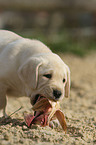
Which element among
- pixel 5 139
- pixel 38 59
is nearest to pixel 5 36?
pixel 38 59

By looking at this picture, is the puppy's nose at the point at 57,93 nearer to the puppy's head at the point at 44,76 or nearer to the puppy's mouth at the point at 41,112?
the puppy's head at the point at 44,76

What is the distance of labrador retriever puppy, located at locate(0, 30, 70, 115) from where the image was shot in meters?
3.31

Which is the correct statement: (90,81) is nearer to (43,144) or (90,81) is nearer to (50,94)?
(50,94)

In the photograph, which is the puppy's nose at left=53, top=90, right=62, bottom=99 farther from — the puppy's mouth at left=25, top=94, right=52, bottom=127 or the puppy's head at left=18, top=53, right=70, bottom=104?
the puppy's mouth at left=25, top=94, right=52, bottom=127

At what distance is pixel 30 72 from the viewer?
3.40m

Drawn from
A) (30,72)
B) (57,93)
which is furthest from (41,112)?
(30,72)

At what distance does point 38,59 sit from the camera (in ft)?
11.3

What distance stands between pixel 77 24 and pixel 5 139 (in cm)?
1598

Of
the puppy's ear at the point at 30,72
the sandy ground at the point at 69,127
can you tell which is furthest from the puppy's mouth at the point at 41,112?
the puppy's ear at the point at 30,72

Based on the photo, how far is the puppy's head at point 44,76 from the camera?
324 centimetres

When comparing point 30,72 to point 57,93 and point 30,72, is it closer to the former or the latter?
point 30,72

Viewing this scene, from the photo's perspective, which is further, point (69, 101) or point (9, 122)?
point (69, 101)

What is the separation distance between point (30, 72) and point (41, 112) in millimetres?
530

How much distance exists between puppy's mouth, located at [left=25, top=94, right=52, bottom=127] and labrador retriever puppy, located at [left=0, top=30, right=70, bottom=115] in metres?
0.11
